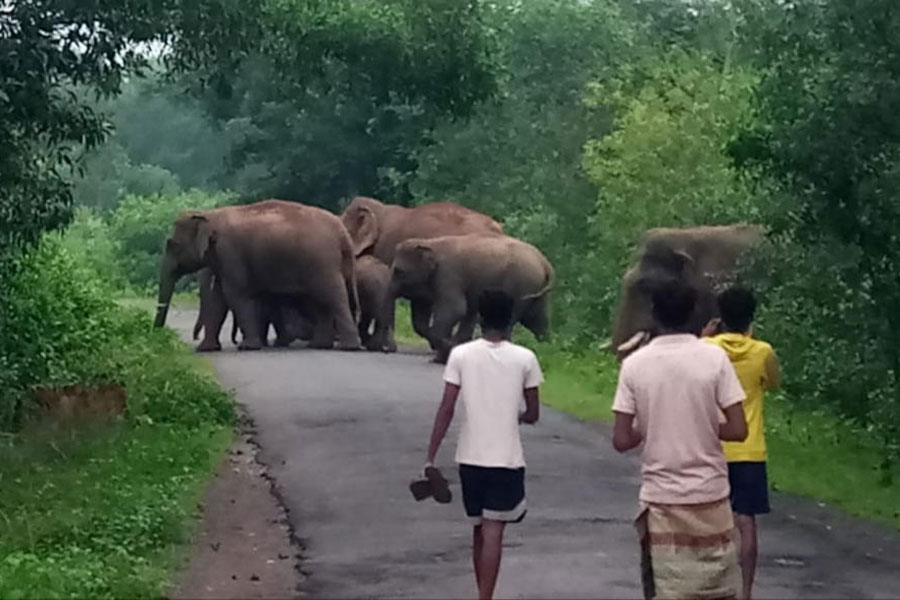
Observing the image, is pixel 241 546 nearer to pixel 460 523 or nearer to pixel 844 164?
pixel 460 523

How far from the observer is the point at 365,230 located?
35.1 metres

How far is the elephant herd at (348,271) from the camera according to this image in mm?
29375

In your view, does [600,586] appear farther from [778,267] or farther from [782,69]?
[778,267]

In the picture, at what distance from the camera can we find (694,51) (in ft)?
122

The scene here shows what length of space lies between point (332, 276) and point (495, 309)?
21.7 m

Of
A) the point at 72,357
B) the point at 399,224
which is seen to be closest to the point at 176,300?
the point at 399,224

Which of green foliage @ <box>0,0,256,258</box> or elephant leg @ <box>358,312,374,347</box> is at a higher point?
green foliage @ <box>0,0,256,258</box>

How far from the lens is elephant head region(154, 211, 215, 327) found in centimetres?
3164

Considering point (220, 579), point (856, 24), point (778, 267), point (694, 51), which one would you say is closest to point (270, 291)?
point (694, 51)

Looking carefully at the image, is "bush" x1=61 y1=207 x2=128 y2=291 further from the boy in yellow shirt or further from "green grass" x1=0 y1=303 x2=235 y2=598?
the boy in yellow shirt

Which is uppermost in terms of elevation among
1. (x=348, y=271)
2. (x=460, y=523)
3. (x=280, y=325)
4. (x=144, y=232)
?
(x=460, y=523)

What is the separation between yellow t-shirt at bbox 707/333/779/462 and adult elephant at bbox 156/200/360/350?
20681mm

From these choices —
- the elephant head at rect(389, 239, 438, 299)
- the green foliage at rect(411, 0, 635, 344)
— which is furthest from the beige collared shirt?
the green foliage at rect(411, 0, 635, 344)

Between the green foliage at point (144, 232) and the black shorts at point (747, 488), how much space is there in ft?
177
